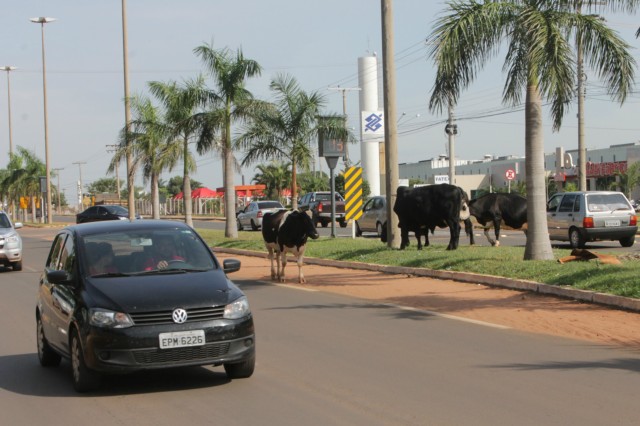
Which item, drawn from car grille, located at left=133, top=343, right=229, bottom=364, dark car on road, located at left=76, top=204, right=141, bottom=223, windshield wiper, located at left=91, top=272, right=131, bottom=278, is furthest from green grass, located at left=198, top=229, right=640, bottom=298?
dark car on road, located at left=76, top=204, right=141, bottom=223

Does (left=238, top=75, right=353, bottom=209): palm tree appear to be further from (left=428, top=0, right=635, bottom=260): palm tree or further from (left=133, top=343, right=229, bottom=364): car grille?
(left=133, top=343, right=229, bottom=364): car grille

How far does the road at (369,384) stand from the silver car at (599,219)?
1392 cm

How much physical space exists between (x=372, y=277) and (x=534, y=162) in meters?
4.63

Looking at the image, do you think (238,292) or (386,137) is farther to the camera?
(386,137)

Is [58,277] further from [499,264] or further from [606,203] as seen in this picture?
[606,203]

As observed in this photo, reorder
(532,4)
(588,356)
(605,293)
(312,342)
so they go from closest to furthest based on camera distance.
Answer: (588,356) < (312,342) < (605,293) < (532,4)

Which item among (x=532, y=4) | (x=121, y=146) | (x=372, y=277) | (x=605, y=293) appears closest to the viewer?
(x=605, y=293)

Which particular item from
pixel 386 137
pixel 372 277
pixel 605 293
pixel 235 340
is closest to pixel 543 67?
pixel 605 293

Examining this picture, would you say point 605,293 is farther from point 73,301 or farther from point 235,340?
point 73,301

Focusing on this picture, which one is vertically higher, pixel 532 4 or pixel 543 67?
pixel 532 4

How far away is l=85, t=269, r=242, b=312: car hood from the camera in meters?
8.39

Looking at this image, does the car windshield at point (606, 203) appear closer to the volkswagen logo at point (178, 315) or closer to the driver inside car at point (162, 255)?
the driver inside car at point (162, 255)

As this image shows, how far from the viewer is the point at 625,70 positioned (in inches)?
675

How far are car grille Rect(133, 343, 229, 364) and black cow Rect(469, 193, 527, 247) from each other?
1781 centimetres
